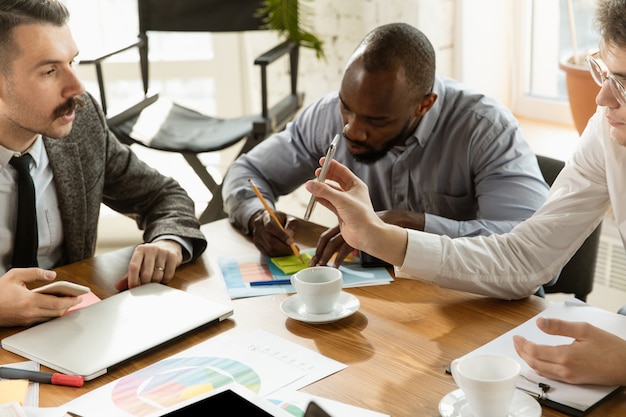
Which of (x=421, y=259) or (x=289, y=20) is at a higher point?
(x=289, y=20)

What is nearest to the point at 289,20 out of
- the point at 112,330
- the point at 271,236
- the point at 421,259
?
the point at 271,236

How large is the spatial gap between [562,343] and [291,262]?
1.96 feet

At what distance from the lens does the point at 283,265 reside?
5.33 ft

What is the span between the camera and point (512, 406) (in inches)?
41.9

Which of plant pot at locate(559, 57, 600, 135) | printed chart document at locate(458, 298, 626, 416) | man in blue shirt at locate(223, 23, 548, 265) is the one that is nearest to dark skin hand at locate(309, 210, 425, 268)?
man in blue shirt at locate(223, 23, 548, 265)

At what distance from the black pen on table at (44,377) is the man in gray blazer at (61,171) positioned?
0.69ft

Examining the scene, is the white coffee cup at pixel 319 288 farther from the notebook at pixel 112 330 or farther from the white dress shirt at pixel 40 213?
the white dress shirt at pixel 40 213

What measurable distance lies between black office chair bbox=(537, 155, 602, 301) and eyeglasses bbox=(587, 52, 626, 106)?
21.2 inches

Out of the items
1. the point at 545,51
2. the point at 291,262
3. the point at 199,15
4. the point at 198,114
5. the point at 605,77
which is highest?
the point at 605,77

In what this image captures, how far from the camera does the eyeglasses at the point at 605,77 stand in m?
1.32

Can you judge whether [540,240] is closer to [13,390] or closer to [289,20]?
[13,390]

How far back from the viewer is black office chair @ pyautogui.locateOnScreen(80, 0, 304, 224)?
2887 millimetres

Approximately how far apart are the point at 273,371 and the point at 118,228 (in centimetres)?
272

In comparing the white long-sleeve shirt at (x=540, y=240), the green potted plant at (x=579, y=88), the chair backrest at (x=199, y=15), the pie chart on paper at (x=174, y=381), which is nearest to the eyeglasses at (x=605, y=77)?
the white long-sleeve shirt at (x=540, y=240)
